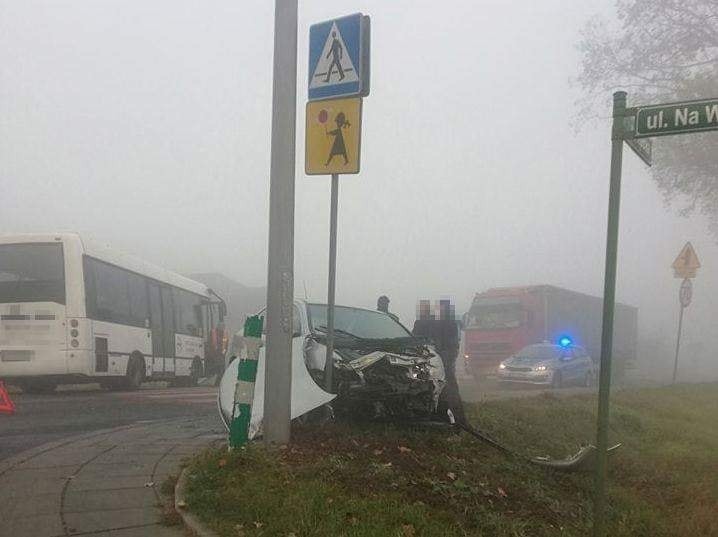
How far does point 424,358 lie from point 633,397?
725 centimetres

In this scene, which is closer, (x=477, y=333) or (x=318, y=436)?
(x=318, y=436)

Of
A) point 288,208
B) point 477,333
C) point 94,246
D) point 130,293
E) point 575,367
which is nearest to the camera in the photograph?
point 288,208

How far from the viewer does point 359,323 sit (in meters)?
8.46

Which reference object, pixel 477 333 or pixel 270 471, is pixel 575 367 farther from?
pixel 270 471

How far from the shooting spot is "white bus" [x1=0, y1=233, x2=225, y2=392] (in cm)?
1294

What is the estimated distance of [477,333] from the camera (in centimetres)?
2456

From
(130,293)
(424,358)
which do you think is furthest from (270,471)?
(130,293)

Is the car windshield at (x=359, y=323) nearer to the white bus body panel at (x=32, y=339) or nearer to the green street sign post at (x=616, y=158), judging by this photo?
the green street sign post at (x=616, y=158)

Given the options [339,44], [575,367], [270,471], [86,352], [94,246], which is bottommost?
[575,367]

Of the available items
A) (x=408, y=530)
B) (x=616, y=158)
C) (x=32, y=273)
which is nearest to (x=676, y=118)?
(x=616, y=158)

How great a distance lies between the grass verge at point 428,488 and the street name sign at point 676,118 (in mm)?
2459

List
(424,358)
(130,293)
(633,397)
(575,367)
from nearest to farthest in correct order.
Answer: (424,358) < (633,397) < (130,293) < (575,367)

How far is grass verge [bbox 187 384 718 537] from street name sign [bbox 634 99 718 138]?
246 centimetres

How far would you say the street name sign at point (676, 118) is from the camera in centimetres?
396
